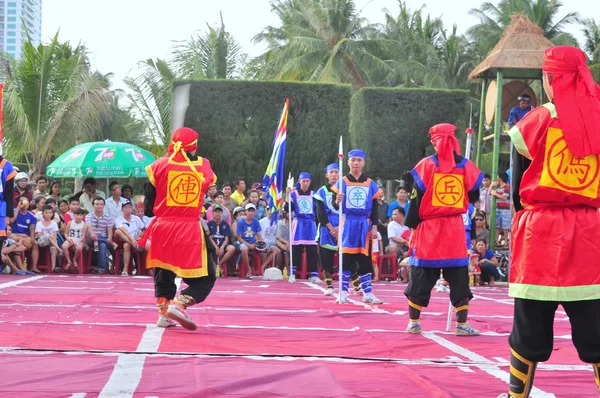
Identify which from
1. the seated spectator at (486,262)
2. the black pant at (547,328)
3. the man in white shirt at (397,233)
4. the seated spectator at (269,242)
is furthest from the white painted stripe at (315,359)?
the seated spectator at (269,242)

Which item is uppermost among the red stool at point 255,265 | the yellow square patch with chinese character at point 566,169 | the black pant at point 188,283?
the yellow square patch with chinese character at point 566,169

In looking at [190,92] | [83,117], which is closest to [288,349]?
[190,92]

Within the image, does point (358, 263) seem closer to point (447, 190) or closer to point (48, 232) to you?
point (447, 190)

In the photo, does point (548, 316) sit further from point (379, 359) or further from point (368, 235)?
point (368, 235)

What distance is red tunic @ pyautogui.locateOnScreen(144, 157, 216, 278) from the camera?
28.5ft

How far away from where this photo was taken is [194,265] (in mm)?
8703

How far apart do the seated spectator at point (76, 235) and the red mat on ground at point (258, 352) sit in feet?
19.6

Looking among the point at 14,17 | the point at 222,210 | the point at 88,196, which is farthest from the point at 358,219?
the point at 14,17

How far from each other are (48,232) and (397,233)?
21.0 feet

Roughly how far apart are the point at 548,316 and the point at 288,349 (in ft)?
9.15

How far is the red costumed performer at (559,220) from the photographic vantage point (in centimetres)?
473

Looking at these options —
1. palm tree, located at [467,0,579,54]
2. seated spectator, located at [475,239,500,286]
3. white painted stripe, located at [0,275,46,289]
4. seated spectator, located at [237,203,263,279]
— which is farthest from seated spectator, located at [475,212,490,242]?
palm tree, located at [467,0,579,54]

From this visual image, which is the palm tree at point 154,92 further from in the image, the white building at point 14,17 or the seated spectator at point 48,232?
the white building at point 14,17

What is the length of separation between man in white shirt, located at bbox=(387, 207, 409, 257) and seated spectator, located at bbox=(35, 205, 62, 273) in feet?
20.1
